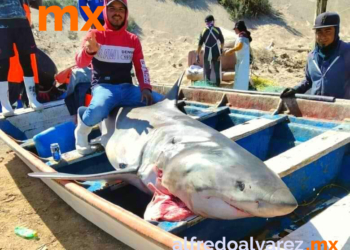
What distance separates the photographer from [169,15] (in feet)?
69.3

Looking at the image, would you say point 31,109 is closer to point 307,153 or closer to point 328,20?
point 307,153

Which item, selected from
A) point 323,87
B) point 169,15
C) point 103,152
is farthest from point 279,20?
point 103,152

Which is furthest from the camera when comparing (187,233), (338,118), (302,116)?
(302,116)

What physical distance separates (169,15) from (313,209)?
64.9ft

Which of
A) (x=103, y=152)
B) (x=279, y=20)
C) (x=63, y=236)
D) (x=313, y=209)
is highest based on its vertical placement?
(x=279, y=20)

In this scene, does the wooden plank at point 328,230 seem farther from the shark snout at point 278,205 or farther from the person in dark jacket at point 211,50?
the person in dark jacket at point 211,50

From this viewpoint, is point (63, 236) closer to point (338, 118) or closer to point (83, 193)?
point (83, 193)

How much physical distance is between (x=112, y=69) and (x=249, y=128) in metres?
1.53

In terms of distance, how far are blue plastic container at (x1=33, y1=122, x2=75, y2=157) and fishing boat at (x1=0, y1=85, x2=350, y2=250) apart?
0.01 m

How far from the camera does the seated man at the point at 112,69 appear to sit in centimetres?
334

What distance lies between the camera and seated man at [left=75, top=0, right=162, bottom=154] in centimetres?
334

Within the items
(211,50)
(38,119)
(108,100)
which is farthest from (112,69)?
(211,50)

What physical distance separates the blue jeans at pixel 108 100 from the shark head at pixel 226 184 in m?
1.26

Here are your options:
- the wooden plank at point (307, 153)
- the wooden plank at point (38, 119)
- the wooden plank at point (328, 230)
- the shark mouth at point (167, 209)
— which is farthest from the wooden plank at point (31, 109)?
the wooden plank at point (328, 230)
